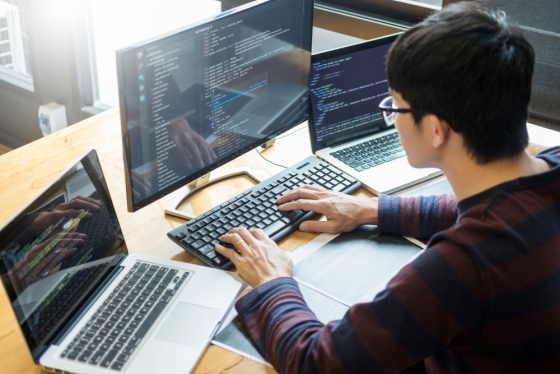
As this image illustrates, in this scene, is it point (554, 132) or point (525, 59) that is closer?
point (525, 59)

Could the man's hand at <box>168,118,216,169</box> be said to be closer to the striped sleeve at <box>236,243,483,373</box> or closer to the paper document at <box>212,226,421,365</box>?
the paper document at <box>212,226,421,365</box>

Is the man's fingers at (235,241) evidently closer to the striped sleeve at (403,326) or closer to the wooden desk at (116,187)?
the wooden desk at (116,187)

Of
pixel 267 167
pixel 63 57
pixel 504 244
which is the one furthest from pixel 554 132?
pixel 63 57

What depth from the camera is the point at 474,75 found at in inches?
35.5

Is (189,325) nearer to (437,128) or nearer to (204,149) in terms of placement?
(204,149)

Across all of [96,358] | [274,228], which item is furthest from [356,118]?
[96,358]

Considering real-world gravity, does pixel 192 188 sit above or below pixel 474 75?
below

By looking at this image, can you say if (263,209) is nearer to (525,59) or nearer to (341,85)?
(341,85)

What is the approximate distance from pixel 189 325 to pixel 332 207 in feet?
1.43

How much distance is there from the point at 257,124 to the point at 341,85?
26 cm

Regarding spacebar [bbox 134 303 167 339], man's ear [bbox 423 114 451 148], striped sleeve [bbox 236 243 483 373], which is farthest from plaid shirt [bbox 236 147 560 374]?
spacebar [bbox 134 303 167 339]

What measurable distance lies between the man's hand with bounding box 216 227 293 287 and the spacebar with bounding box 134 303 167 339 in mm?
167

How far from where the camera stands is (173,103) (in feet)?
3.99

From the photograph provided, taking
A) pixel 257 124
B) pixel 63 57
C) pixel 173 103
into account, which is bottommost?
pixel 63 57
